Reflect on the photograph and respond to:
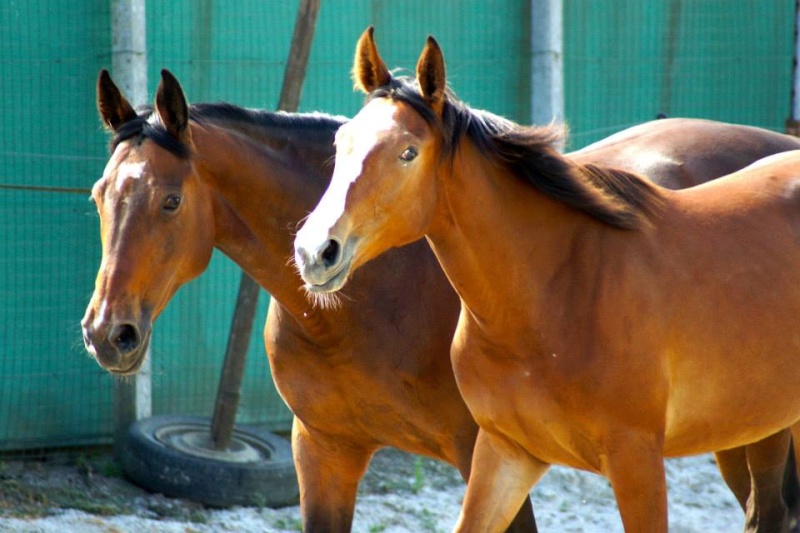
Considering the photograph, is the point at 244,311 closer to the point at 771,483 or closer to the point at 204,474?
the point at 204,474

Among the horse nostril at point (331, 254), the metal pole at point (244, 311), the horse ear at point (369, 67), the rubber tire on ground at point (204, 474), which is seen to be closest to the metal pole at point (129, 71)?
the rubber tire on ground at point (204, 474)

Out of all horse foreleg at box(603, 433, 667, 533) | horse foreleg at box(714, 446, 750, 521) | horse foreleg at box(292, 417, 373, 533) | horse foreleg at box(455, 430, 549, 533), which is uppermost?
horse foreleg at box(603, 433, 667, 533)

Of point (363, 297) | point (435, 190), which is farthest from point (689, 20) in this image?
point (435, 190)

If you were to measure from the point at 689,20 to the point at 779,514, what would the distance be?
13.5 feet

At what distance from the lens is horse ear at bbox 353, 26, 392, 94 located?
11.2 feet

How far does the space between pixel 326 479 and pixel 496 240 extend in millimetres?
1300

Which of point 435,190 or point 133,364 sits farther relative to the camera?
point 133,364

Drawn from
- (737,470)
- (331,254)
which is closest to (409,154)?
(331,254)

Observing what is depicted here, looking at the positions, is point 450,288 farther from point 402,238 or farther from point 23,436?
point 23,436

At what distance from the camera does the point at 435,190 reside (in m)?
3.32

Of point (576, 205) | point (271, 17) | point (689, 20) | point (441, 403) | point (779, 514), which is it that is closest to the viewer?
point (576, 205)

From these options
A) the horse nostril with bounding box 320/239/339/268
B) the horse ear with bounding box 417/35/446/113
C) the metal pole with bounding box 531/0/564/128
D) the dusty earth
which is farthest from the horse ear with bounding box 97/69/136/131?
the metal pole with bounding box 531/0/564/128

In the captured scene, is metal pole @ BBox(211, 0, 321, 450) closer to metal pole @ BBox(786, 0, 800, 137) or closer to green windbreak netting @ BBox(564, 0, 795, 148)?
green windbreak netting @ BBox(564, 0, 795, 148)

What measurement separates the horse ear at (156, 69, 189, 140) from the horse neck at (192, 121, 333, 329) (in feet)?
0.37
